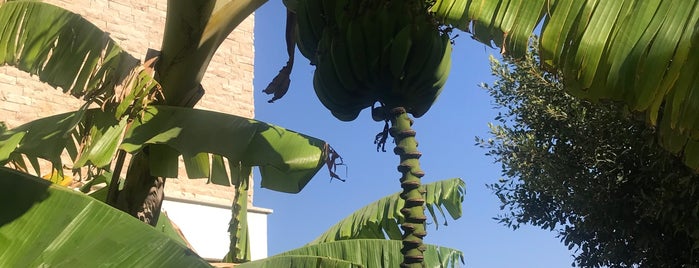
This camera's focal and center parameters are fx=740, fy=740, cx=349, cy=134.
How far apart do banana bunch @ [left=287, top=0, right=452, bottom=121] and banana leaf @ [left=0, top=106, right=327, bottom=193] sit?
110 cm

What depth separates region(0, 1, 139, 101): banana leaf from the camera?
9.82ft

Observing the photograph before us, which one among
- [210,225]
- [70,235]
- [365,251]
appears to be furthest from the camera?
[210,225]

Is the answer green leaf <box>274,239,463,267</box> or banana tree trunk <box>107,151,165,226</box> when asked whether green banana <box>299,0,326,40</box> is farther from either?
green leaf <box>274,239,463,267</box>

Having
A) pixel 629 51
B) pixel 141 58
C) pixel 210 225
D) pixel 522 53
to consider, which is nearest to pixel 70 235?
pixel 522 53

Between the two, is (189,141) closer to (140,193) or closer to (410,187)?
(140,193)

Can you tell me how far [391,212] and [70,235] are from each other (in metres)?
2.36

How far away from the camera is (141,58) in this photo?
7863 millimetres

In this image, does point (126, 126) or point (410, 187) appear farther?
point (126, 126)

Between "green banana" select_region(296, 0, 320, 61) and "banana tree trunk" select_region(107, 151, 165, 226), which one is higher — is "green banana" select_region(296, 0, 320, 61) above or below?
above

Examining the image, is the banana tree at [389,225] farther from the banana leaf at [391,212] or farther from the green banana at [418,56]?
the green banana at [418,56]

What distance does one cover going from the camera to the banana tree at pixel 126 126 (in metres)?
2.86

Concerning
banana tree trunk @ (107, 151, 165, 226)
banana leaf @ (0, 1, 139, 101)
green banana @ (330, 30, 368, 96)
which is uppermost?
green banana @ (330, 30, 368, 96)

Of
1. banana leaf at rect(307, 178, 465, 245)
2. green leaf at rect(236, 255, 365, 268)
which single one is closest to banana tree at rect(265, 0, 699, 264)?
green leaf at rect(236, 255, 365, 268)

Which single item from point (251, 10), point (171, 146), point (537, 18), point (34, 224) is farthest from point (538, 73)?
point (34, 224)
